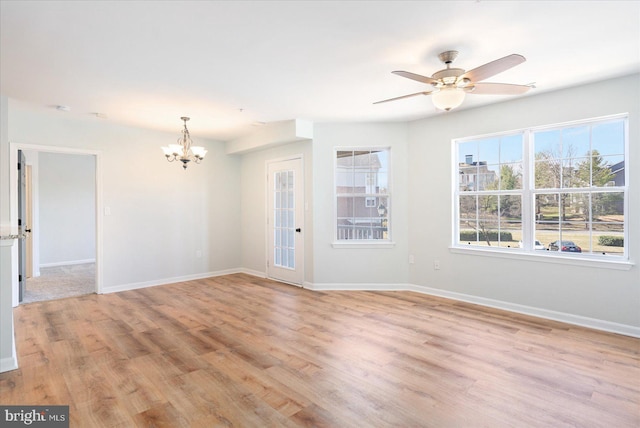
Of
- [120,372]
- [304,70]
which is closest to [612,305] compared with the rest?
[304,70]

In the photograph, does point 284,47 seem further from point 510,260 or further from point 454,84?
point 510,260

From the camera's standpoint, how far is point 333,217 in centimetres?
533

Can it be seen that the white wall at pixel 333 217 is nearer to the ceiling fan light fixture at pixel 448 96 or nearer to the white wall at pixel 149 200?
the white wall at pixel 149 200

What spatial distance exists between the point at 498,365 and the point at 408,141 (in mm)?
3360

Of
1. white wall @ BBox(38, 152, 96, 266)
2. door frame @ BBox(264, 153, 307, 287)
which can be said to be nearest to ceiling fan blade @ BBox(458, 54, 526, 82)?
door frame @ BBox(264, 153, 307, 287)

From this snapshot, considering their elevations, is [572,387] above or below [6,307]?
below

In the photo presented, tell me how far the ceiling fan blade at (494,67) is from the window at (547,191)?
6.27 feet

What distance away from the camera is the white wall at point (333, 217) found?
17.0 ft

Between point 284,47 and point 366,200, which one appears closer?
point 284,47

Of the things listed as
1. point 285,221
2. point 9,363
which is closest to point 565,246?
point 285,221

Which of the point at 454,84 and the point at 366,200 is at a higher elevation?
the point at 454,84

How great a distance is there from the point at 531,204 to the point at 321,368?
3186 mm

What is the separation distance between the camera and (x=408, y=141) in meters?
5.16

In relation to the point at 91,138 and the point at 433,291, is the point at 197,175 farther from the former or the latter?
the point at 433,291
